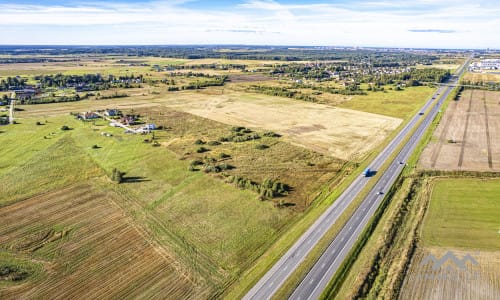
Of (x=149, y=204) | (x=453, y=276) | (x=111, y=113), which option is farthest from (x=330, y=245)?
(x=111, y=113)

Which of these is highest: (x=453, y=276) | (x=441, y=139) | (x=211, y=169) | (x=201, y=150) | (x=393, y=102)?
(x=393, y=102)

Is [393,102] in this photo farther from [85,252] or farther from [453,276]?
[85,252]

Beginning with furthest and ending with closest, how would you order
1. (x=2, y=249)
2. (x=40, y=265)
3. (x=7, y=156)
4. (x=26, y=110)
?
1. (x=26, y=110)
2. (x=7, y=156)
3. (x=2, y=249)
4. (x=40, y=265)

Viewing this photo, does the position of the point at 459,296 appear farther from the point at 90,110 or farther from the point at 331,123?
the point at 90,110

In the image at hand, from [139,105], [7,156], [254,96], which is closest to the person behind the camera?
[7,156]

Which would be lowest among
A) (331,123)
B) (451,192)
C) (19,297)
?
(19,297)

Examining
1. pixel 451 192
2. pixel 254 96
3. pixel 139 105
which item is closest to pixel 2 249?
pixel 451 192
